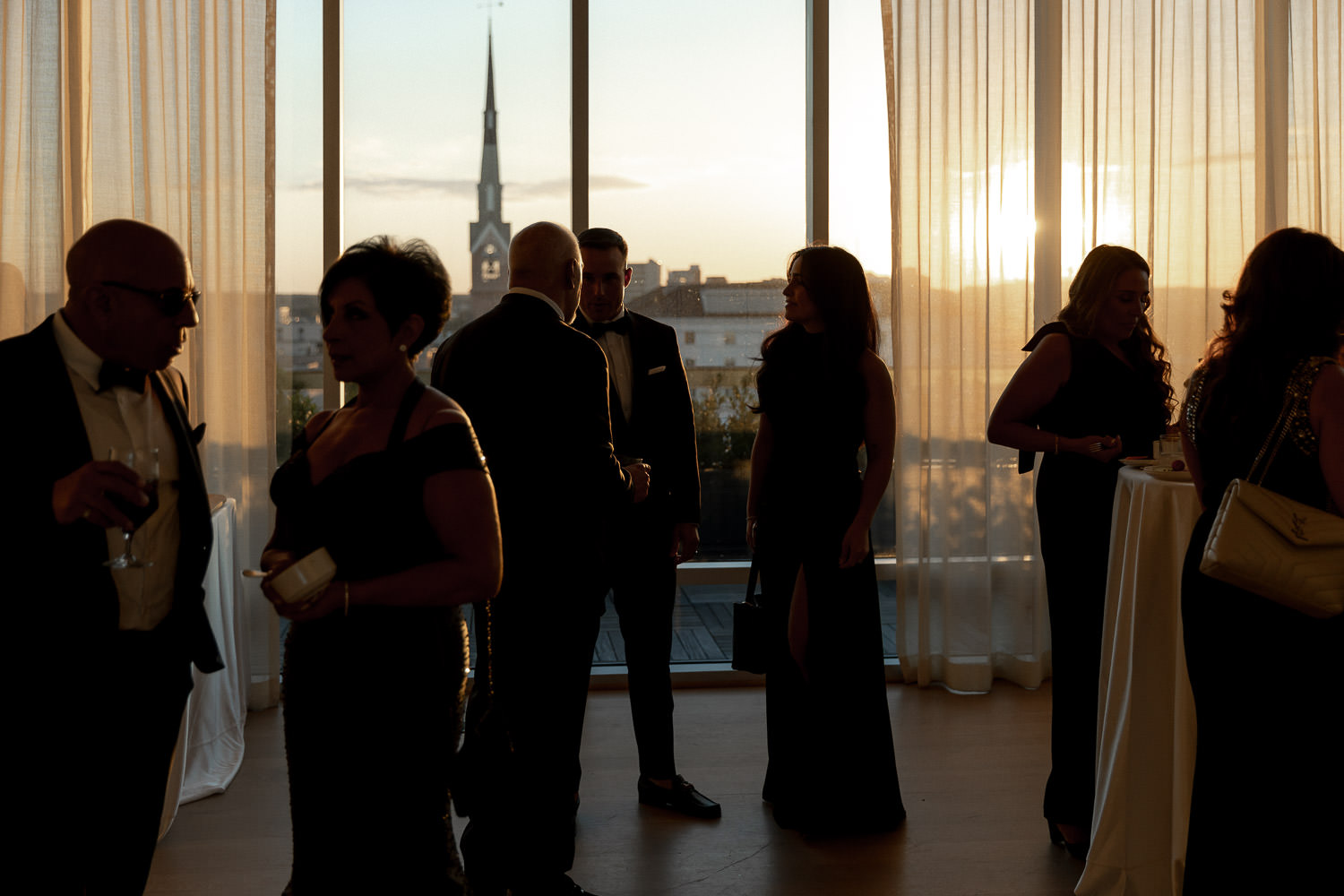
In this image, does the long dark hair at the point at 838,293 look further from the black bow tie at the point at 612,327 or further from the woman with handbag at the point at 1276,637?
the woman with handbag at the point at 1276,637

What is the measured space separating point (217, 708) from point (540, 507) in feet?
5.58

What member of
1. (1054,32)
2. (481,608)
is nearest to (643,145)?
(1054,32)

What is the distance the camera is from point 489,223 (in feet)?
16.1

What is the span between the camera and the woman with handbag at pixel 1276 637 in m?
2.18

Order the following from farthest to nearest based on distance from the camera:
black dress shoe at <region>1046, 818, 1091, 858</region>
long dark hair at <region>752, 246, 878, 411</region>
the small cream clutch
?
1. long dark hair at <region>752, 246, 878, 411</region>
2. black dress shoe at <region>1046, 818, 1091, 858</region>
3. the small cream clutch

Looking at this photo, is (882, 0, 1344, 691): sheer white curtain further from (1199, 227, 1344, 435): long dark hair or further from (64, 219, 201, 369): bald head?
(64, 219, 201, 369): bald head

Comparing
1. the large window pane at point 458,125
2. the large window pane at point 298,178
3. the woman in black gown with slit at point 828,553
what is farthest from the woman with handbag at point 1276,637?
the large window pane at point 298,178

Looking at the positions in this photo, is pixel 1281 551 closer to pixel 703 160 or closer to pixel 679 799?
pixel 679 799

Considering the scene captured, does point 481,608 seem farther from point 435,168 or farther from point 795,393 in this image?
point 435,168

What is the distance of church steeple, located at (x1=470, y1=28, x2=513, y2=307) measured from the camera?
488 cm

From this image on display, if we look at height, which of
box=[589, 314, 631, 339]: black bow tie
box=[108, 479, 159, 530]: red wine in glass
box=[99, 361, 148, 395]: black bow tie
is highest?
box=[589, 314, 631, 339]: black bow tie

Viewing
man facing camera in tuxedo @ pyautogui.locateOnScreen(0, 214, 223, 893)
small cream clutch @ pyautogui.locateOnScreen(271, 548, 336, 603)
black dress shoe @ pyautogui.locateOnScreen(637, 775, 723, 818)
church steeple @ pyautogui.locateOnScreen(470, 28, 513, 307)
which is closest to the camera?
small cream clutch @ pyautogui.locateOnScreen(271, 548, 336, 603)

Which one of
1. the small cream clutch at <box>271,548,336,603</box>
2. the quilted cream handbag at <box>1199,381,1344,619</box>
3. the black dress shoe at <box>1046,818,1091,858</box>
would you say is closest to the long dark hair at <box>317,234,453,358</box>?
the small cream clutch at <box>271,548,336,603</box>

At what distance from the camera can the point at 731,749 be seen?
409 cm
